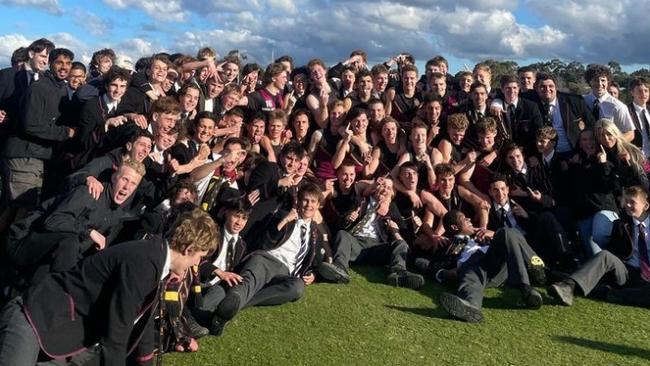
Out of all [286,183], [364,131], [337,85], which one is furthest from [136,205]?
→ [337,85]

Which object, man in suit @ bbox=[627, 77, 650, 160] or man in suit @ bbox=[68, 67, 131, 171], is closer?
man in suit @ bbox=[68, 67, 131, 171]

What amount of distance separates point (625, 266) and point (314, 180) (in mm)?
4077

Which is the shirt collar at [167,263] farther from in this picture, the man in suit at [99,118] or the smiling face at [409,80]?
the smiling face at [409,80]

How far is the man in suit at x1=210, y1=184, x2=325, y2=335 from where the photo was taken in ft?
21.6

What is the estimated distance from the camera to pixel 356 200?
28.3ft

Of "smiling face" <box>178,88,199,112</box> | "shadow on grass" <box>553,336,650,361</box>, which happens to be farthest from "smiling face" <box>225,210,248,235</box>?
"shadow on grass" <box>553,336,650,361</box>

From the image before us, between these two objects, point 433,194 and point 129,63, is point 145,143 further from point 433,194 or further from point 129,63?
point 433,194

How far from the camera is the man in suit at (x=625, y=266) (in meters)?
7.16

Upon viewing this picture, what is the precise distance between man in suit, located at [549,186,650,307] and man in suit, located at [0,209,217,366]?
4692 millimetres

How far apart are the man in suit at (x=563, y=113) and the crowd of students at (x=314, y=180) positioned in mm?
28

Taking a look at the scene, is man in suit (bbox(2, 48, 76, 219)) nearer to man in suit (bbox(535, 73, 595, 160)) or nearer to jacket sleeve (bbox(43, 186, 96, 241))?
jacket sleeve (bbox(43, 186, 96, 241))

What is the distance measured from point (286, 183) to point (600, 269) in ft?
12.7

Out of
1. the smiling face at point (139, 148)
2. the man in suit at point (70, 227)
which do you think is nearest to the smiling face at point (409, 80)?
the smiling face at point (139, 148)

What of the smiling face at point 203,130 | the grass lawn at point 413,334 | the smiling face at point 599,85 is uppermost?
the smiling face at point 599,85
